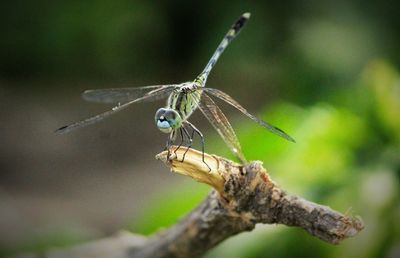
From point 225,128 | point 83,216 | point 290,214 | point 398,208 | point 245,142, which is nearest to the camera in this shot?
point 290,214

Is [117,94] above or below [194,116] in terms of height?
above

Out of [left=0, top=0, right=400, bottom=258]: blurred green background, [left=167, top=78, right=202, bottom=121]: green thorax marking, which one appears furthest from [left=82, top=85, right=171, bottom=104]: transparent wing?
[left=0, top=0, right=400, bottom=258]: blurred green background

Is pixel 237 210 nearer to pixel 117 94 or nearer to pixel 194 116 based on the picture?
pixel 117 94

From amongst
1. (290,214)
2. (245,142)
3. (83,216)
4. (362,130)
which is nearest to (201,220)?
(290,214)

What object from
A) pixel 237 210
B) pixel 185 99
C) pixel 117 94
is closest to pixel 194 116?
pixel 117 94

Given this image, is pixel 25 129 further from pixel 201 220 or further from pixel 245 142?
pixel 201 220

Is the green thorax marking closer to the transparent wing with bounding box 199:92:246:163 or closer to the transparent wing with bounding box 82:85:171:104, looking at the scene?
the transparent wing with bounding box 199:92:246:163
